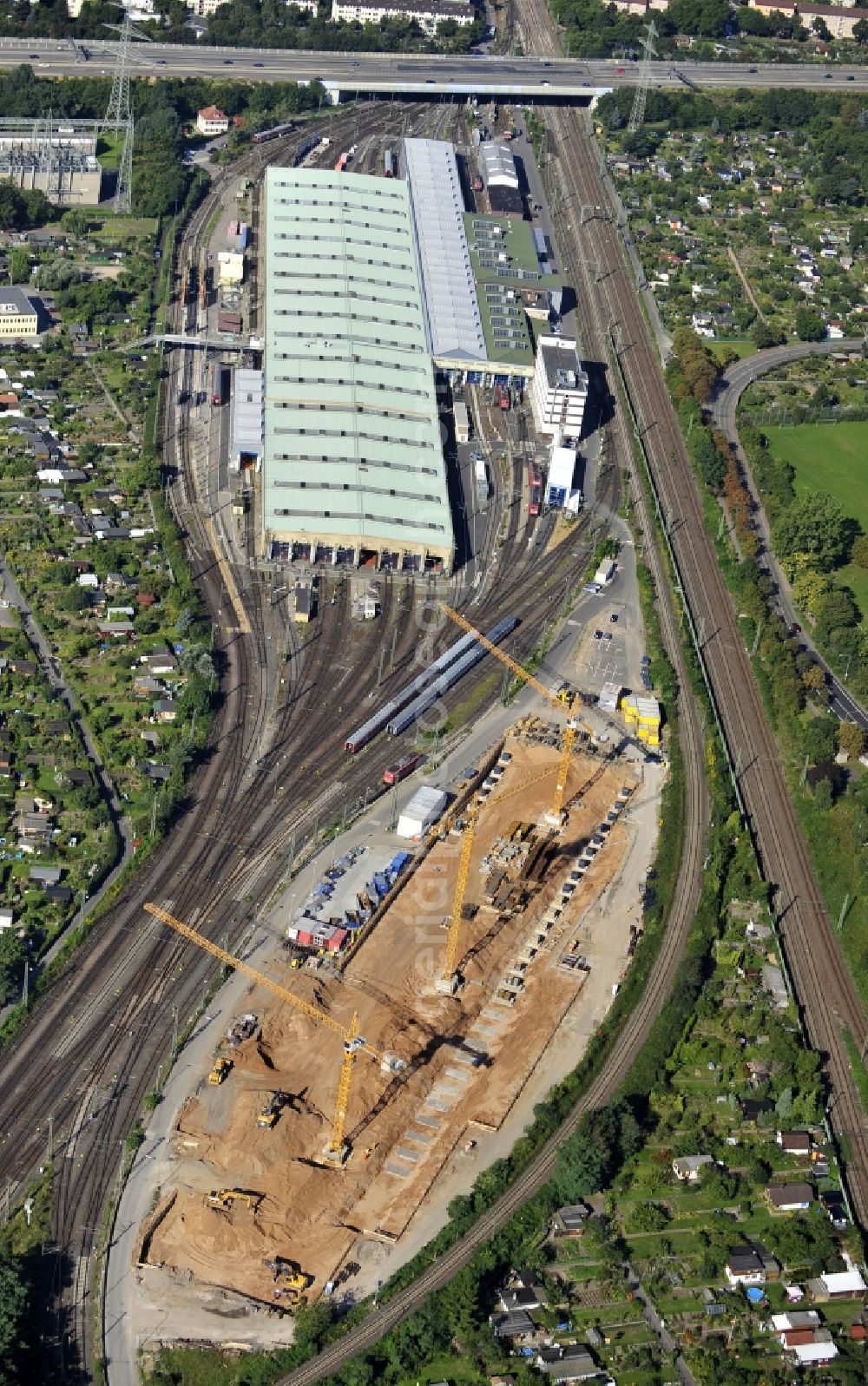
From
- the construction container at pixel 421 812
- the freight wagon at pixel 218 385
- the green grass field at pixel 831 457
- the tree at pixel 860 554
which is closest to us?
the construction container at pixel 421 812

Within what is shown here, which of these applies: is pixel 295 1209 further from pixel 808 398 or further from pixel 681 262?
pixel 681 262

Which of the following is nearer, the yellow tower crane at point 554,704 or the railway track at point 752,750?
the railway track at point 752,750

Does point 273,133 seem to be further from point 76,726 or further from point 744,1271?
point 744,1271

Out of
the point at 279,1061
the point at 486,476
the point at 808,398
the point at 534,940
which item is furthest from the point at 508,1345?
the point at 808,398

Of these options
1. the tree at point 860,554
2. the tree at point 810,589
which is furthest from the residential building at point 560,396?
the tree at point 810,589

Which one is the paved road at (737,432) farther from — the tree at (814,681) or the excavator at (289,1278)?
the excavator at (289,1278)

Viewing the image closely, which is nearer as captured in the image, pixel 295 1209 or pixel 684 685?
pixel 295 1209
